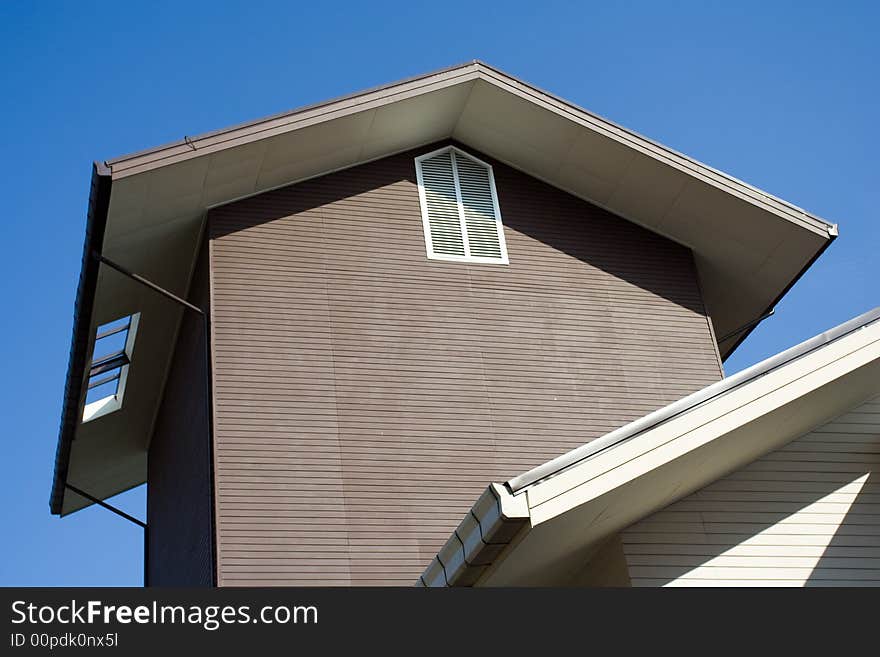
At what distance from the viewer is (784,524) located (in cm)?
857

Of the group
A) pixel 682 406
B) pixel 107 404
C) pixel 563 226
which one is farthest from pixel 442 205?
pixel 682 406

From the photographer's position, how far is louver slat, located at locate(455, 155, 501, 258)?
48.7ft

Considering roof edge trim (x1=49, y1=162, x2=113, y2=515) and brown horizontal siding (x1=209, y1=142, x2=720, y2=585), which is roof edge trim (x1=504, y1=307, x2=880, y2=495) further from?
roof edge trim (x1=49, y1=162, x2=113, y2=515)

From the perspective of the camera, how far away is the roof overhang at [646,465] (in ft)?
23.0

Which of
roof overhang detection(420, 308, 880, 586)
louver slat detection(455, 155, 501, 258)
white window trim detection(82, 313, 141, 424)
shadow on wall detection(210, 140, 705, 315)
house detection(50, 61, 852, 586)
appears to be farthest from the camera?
white window trim detection(82, 313, 141, 424)

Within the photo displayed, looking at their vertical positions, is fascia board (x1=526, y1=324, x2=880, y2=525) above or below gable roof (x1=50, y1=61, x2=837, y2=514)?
below

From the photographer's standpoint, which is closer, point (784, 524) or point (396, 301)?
point (784, 524)

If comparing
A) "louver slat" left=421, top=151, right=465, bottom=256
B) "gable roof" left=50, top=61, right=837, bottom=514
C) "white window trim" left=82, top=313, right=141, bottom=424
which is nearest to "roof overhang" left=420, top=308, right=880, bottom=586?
"gable roof" left=50, top=61, right=837, bottom=514

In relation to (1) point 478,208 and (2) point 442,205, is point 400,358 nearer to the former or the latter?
(2) point 442,205

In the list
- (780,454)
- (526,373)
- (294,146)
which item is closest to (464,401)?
(526,373)

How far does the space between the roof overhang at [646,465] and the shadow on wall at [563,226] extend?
666cm

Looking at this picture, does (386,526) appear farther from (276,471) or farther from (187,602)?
(187,602)

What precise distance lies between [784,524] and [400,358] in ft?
19.9

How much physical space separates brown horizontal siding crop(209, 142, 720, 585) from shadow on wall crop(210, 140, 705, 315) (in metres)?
0.03
